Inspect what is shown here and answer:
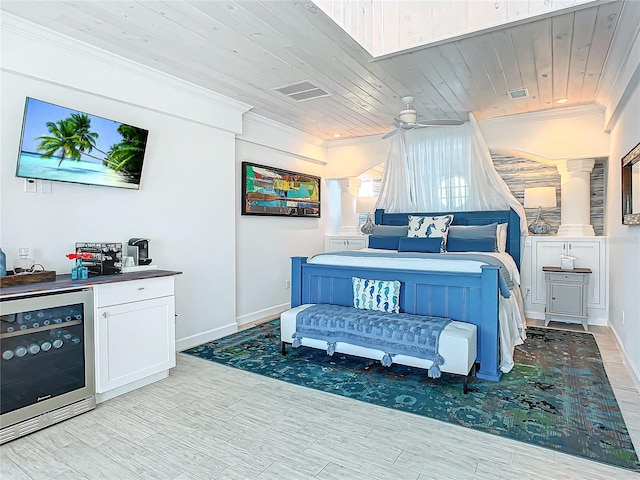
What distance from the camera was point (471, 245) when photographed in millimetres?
4809

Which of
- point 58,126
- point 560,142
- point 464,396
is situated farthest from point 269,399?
point 560,142

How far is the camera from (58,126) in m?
2.77

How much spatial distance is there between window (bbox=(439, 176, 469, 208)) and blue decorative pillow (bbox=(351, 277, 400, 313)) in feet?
7.86

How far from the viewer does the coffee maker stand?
3.38 m

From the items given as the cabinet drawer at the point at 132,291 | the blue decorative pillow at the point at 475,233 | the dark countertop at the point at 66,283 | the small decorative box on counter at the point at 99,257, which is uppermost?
the blue decorative pillow at the point at 475,233

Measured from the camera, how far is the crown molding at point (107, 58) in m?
2.64

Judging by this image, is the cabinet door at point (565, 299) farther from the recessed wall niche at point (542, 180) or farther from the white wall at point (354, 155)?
the white wall at point (354, 155)

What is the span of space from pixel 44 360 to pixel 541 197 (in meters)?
5.37

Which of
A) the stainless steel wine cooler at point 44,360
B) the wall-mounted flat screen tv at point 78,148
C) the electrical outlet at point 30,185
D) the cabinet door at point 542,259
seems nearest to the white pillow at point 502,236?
the cabinet door at point 542,259

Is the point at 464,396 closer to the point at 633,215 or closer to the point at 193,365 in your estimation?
the point at 633,215

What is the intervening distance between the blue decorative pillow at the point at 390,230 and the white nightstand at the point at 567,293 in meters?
1.81

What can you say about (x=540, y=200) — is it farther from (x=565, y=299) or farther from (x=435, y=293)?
(x=435, y=293)

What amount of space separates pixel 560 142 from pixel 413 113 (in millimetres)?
2207

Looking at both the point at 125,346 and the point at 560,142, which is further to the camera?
the point at 560,142
